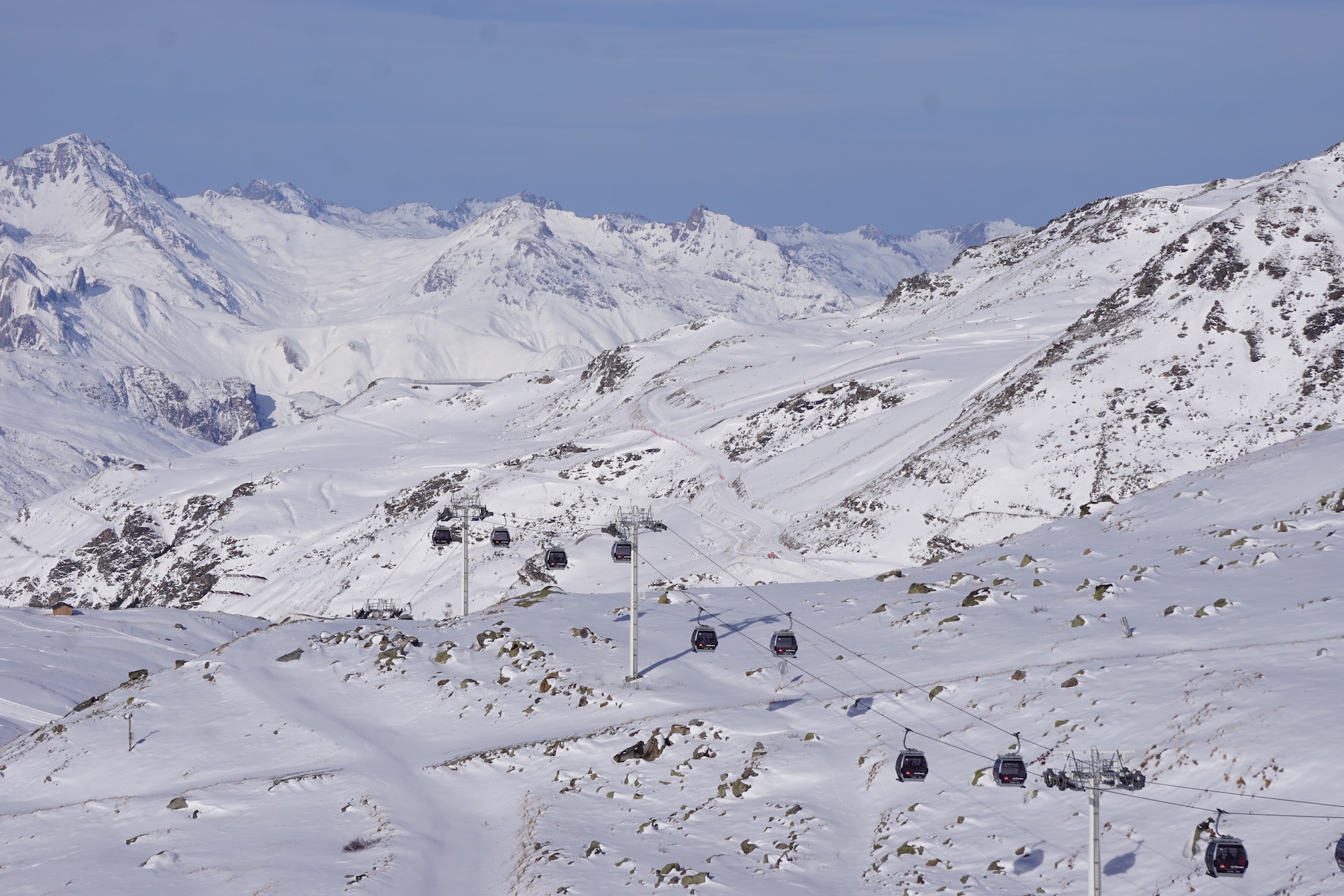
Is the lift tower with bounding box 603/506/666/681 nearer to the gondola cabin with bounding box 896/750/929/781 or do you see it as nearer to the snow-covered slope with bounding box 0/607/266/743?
the gondola cabin with bounding box 896/750/929/781

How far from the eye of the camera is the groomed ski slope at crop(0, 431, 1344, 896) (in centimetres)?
3456

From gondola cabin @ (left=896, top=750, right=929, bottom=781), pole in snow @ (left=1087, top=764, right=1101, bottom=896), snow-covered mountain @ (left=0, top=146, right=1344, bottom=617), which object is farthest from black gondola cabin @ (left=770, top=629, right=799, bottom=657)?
snow-covered mountain @ (left=0, top=146, right=1344, bottom=617)

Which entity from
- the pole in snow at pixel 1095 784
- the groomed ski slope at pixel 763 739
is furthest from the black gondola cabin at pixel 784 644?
the pole in snow at pixel 1095 784

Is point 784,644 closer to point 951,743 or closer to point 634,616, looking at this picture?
point 634,616

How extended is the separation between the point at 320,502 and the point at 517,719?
13426cm

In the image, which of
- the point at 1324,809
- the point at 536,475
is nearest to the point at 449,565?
the point at 536,475

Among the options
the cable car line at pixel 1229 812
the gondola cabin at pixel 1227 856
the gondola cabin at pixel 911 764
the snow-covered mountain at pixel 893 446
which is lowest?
the gondola cabin at pixel 1227 856

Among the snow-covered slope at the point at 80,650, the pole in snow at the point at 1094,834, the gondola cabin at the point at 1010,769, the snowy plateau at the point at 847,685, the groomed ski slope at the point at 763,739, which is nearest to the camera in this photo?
the pole in snow at the point at 1094,834

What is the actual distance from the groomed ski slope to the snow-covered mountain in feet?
79.7

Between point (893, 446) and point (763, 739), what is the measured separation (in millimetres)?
79460

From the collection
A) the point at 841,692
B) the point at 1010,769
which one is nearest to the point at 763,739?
the point at 841,692

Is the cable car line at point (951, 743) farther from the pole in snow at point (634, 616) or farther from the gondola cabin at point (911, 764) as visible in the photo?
the pole in snow at point (634, 616)

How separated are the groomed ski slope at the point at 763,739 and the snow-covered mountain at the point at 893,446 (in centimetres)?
2429

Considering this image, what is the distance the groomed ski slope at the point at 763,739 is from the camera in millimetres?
34562
